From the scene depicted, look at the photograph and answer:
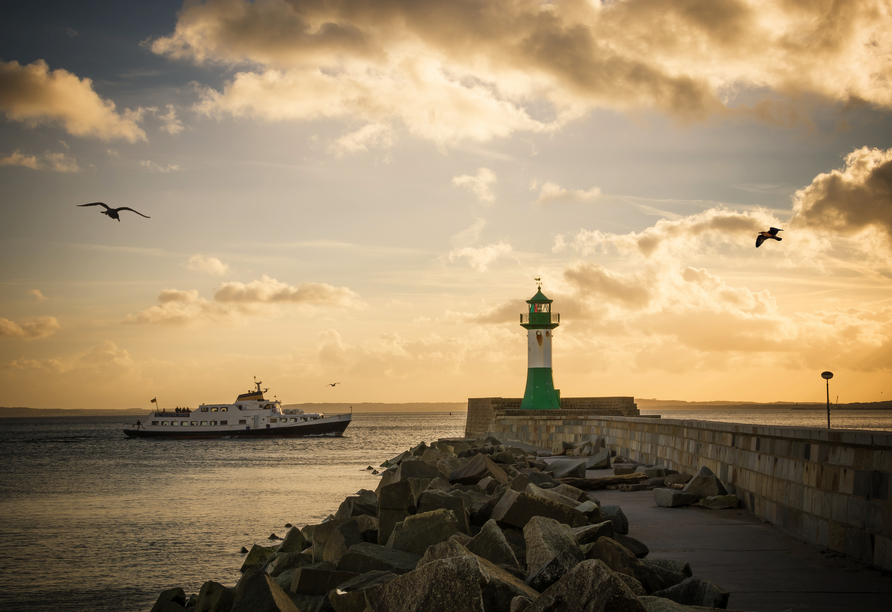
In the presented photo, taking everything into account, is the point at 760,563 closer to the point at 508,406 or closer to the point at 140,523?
the point at 140,523

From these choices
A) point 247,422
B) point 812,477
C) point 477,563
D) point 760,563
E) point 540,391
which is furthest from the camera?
point 247,422

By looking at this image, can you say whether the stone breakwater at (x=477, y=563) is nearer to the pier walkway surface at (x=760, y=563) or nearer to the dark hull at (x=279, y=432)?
the pier walkway surface at (x=760, y=563)

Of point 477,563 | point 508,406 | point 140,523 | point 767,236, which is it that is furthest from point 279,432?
point 477,563

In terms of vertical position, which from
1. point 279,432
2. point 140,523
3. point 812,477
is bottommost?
point 279,432

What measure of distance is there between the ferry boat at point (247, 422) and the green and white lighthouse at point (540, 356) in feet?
102

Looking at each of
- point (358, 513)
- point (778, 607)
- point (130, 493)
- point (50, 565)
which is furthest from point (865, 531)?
point (130, 493)

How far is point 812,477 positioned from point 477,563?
3.29 metres

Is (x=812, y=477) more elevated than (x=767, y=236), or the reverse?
(x=767, y=236)

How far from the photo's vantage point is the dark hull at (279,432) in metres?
57.3

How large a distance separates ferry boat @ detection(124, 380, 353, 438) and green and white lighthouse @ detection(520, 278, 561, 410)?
31.2 metres

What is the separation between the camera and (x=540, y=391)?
2997 centimetres

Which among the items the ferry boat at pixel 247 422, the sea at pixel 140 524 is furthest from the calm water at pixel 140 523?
the ferry boat at pixel 247 422

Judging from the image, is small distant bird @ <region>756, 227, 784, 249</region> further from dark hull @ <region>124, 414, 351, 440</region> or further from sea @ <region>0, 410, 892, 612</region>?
dark hull @ <region>124, 414, 351, 440</region>

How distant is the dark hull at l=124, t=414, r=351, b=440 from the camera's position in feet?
188
